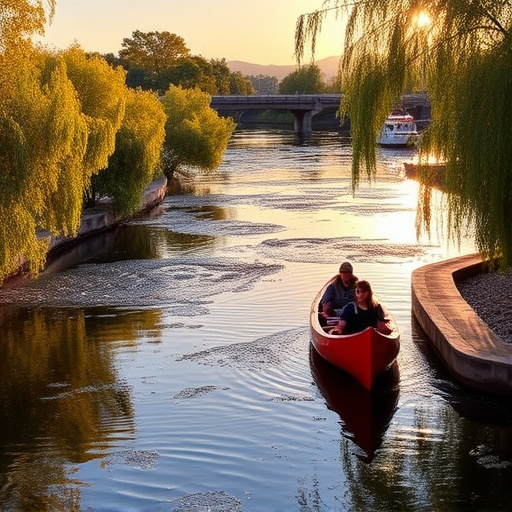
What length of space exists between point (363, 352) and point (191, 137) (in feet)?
126

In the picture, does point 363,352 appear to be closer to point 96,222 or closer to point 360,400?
point 360,400

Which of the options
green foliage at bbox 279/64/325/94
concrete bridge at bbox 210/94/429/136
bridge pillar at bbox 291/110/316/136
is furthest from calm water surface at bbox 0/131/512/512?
green foliage at bbox 279/64/325/94

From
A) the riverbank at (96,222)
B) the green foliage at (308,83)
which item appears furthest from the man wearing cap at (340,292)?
the green foliage at (308,83)

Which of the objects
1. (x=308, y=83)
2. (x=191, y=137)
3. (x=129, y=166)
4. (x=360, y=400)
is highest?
(x=308, y=83)

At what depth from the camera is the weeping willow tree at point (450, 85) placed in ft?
Answer: 46.2

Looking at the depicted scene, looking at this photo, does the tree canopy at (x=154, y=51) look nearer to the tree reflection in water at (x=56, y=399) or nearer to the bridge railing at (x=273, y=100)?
the bridge railing at (x=273, y=100)

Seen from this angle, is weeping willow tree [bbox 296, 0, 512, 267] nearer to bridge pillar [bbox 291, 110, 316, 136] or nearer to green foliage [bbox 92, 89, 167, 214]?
green foliage [bbox 92, 89, 167, 214]

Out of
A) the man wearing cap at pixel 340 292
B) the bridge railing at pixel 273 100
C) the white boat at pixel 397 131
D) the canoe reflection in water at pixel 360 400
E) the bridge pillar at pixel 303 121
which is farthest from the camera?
the bridge pillar at pixel 303 121

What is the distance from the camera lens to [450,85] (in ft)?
49.1

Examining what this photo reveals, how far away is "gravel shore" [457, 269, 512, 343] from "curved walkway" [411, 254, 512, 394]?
310mm

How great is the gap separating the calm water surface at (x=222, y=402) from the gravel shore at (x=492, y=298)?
1.21 metres

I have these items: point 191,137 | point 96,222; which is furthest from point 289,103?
point 96,222

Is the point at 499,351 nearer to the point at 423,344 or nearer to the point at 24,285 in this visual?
the point at 423,344

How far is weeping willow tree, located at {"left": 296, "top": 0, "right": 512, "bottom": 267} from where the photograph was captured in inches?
554
